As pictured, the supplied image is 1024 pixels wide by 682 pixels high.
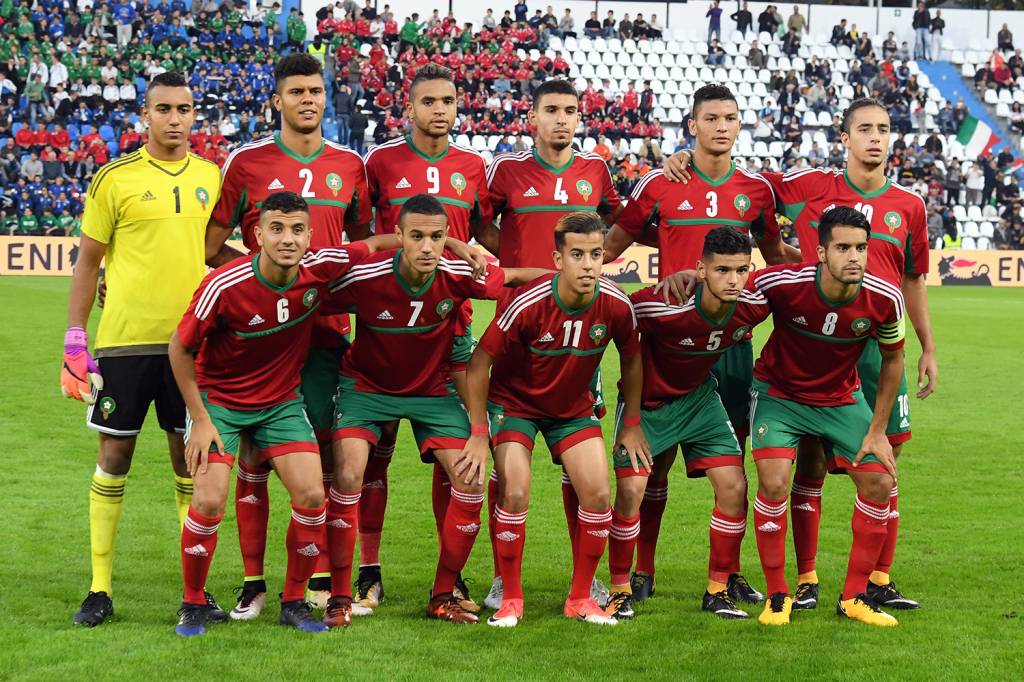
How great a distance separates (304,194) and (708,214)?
6.55 ft

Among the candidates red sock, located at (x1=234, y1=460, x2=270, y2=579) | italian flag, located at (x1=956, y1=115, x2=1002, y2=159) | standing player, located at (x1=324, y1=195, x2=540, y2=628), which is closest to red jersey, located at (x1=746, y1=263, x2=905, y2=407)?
standing player, located at (x1=324, y1=195, x2=540, y2=628)

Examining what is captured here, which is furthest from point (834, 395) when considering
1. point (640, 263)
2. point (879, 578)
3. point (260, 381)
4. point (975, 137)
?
point (975, 137)

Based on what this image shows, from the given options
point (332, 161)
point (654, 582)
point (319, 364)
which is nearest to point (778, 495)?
point (654, 582)

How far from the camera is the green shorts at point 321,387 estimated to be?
20.0 ft

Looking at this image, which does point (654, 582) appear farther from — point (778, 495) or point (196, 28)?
point (196, 28)

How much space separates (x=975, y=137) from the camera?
3597 centimetres

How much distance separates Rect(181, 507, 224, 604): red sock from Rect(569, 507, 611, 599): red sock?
1.59 meters

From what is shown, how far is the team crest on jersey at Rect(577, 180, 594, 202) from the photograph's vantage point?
654 cm

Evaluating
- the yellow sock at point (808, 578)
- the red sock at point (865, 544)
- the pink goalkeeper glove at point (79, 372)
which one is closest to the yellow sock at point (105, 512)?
the pink goalkeeper glove at point (79, 372)

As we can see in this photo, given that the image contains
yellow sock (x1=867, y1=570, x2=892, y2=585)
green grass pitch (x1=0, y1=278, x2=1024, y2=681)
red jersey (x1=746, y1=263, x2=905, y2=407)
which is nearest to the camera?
green grass pitch (x1=0, y1=278, x2=1024, y2=681)

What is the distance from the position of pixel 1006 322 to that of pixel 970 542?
44.8 feet

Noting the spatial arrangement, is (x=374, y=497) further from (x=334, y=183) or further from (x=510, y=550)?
(x=334, y=183)

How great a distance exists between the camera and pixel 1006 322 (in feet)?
65.1

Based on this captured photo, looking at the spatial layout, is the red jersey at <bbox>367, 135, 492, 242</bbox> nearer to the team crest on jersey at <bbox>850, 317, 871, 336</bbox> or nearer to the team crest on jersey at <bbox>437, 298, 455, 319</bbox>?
the team crest on jersey at <bbox>437, 298, 455, 319</bbox>
